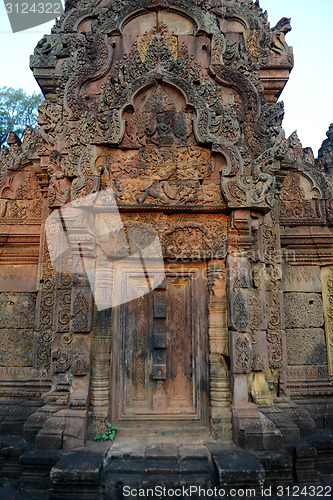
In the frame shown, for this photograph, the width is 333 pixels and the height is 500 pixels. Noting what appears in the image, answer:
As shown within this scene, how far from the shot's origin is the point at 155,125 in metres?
5.10

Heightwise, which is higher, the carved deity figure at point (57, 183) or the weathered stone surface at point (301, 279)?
the carved deity figure at point (57, 183)

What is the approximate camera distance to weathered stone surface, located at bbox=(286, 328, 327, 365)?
5785 mm

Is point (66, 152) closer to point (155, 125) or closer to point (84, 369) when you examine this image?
point (155, 125)

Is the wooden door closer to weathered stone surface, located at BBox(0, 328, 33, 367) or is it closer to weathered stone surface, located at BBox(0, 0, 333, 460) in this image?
weathered stone surface, located at BBox(0, 0, 333, 460)

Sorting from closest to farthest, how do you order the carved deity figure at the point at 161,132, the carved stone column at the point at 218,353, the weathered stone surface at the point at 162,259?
the carved stone column at the point at 218,353 < the weathered stone surface at the point at 162,259 < the carved deity figure at the point at 161,132

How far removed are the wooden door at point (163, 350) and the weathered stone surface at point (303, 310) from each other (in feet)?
5.95

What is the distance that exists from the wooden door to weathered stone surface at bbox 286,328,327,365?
6.03ft

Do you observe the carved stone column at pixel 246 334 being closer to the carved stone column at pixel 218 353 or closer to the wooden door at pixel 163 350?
the carved stone column at pixel 218 353

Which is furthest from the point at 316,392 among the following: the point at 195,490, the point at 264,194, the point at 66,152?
the point at 66,152

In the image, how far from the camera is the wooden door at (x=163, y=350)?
15.5 feet

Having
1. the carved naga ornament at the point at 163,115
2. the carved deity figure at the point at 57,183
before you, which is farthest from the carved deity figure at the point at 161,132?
the carved deity figure at the point at 57,183

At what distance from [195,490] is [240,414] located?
3.52 feet

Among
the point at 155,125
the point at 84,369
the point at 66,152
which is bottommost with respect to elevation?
the point at 84,369

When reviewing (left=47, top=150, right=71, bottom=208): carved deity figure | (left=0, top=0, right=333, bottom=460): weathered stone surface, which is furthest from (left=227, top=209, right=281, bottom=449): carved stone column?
(left=47, top=150, right=71, bottom=208): carved deity figure
